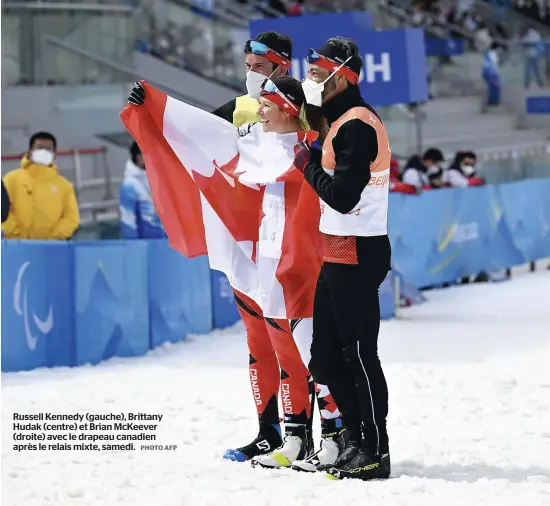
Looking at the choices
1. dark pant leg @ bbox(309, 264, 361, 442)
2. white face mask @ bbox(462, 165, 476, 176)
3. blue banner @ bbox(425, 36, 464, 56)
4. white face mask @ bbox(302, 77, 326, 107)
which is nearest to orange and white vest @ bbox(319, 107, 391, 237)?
white face mask @ bbox(302, 77, 326, 107)

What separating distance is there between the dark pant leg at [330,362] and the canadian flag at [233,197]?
0.25 metres

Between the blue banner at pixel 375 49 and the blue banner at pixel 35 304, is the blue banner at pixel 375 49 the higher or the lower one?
the higher one

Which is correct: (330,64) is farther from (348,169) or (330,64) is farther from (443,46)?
(443,46)

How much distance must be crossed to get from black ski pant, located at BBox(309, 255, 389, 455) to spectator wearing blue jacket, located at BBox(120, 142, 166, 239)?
17.5ft

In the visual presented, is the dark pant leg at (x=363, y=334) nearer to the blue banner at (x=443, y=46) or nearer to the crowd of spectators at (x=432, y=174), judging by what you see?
the crowd of spectators at (x=432, y=174)

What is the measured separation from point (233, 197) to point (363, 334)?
1.11 metres

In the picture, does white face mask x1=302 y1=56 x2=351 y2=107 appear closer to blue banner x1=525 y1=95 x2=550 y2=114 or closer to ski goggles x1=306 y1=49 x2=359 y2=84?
ski goggles x1=306 y1=49 x2=359 y2=84

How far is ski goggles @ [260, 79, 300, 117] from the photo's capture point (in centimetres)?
644

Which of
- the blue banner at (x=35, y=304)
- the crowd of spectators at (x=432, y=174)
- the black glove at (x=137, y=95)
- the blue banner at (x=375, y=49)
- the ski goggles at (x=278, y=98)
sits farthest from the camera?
the crowd of spectators at (x=432, y=174)

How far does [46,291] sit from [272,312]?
3794mm

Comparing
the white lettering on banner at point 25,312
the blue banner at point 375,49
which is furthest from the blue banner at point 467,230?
the white lettering on banner at point 25,312

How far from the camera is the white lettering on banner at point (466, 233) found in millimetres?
A: 15391

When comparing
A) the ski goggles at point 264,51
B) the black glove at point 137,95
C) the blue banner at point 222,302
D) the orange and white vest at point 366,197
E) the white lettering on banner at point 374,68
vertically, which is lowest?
the blue banner at point 222,302

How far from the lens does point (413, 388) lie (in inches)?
353
